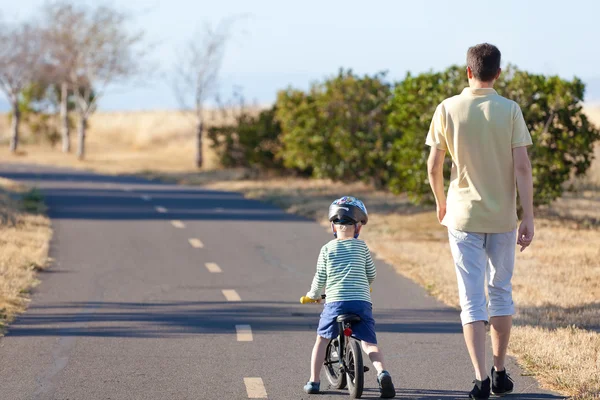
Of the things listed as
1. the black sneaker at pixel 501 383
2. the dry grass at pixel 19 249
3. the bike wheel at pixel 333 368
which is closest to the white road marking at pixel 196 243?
the dry grass at pixel 19 249

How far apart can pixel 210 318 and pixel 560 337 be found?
3138 mm

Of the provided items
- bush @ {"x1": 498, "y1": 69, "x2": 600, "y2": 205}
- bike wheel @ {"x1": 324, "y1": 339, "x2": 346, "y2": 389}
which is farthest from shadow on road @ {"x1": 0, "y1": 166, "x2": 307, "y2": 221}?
bike wheel @ {"x1": 324, "y1": 339, "x2": 346, "y2": 389}

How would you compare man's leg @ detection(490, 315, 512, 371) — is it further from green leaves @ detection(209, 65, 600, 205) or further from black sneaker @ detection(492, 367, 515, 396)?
green leaves @ detection(209, 65, 600, 205)

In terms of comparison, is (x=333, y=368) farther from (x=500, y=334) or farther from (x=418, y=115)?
(x=418, y=115)

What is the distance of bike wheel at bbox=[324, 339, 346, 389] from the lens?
6.77m

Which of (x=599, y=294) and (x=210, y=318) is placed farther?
(x=599, y=294)

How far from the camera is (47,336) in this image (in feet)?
28.5

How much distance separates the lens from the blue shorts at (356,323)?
6531 millimetres

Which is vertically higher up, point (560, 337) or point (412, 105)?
point (412, 105)

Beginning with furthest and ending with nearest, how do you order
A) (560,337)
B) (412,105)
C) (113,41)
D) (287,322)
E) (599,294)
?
(113,41) < (412,105) < (599,294) < (287,322) < (560,337)

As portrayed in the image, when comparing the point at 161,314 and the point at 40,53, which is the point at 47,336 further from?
the point at 40,53

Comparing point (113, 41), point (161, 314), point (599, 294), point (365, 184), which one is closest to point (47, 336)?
point (161, 314)

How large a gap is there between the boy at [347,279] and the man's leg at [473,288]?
56 centimetres

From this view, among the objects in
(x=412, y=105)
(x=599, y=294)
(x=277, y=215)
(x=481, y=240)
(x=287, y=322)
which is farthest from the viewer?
(x=277, y=215)
